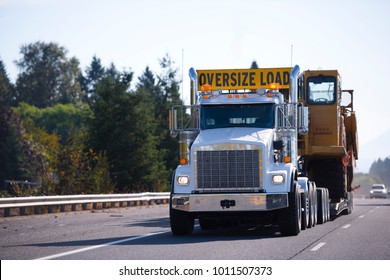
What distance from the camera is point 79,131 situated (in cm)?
9388

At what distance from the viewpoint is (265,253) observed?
15.2 meters

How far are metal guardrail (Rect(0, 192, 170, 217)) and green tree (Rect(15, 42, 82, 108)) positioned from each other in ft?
302

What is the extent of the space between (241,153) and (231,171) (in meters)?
0.45

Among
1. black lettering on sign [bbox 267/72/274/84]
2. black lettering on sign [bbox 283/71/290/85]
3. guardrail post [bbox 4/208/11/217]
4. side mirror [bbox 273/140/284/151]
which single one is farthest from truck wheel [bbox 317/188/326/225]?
guardrail post [bbox 4/208/11/217]

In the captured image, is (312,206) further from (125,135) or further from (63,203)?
(125,135)

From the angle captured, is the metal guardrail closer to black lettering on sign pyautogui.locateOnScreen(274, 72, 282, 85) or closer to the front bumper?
black lettering on sign pyautogui.locateOnScreen(274, 72, 282, 85)

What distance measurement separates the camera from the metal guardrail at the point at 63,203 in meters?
28.6

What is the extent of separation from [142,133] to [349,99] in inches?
1598

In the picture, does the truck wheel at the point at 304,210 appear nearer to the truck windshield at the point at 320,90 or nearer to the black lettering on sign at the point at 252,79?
the black lettering on sign at the point at 252,79

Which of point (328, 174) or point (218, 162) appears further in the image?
point (328, 174)

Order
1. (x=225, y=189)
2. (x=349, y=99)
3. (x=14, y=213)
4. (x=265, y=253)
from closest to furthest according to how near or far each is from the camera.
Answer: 1. (x=265, y=253)
2. (x=225, y=189)
3. (x=14, y=213)
4. (x=349, y=99)

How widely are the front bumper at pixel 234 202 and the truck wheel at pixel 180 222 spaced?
0.53m
